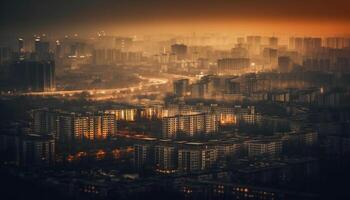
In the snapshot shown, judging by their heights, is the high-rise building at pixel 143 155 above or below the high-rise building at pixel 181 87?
below

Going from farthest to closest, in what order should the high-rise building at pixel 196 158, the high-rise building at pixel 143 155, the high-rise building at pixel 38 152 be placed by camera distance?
the high-rise building at pixel 38 152 < the high-rise building at pixel 143 155 < the high-rise building at pixel 196 158

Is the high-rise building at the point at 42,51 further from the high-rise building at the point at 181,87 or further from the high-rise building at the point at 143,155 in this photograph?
the high-rise building at the point at 143,155

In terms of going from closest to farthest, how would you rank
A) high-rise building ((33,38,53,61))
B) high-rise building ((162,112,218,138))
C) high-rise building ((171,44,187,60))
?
high-rise building ((162,112,218,138))
high-rise building ((33,38,53,61))
high-rise building ((171,44,187,60))

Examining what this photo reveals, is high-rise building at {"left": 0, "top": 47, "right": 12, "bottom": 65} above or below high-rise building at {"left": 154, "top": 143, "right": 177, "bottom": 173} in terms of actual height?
above

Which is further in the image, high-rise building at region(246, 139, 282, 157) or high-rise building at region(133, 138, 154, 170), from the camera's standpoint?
high-rise building at region(246, 139, 282, 157)

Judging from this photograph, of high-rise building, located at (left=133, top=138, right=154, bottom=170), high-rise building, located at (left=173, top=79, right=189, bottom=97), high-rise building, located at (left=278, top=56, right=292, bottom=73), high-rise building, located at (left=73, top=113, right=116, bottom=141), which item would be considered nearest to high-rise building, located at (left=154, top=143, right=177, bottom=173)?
high-rise building, located at (left=133, top=138, right=154, bottom=170)

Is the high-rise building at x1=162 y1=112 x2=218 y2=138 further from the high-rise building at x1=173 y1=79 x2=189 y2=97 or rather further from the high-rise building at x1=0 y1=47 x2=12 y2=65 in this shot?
the high-rise building at x1=0 y1=47 x2=12 y2=65

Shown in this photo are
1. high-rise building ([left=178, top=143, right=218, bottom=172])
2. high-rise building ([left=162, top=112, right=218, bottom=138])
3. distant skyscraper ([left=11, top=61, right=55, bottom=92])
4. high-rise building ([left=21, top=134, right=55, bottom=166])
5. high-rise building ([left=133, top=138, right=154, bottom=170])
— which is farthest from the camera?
distant skyscraper ([left=11, top=61, right=55, bottom=92])

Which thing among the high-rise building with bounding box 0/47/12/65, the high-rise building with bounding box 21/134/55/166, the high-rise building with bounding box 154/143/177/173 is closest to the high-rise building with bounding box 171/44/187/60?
the high-rise building with bounding box 0/47/12/65

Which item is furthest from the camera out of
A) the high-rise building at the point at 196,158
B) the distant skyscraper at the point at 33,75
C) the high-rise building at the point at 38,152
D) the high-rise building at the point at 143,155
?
the distant skyscraper at the point at 33,75

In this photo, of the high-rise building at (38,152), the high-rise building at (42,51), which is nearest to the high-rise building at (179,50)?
the high-rise building at (42,51)

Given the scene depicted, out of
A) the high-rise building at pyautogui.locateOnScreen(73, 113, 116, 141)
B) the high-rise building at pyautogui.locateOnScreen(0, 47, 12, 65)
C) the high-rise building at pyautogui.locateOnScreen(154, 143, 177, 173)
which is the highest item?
the high-rise building at pyautogui.locateOnScreen(0, 47, 12, 65)

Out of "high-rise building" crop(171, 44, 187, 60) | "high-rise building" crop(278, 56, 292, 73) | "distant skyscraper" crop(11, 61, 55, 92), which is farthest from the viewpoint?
"high-rise building" crop(171, 44, 187, 60)

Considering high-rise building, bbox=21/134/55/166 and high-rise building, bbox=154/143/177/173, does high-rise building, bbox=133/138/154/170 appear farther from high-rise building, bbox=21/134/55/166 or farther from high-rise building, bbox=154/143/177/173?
high-rise building, bbox=21/134/55/166
